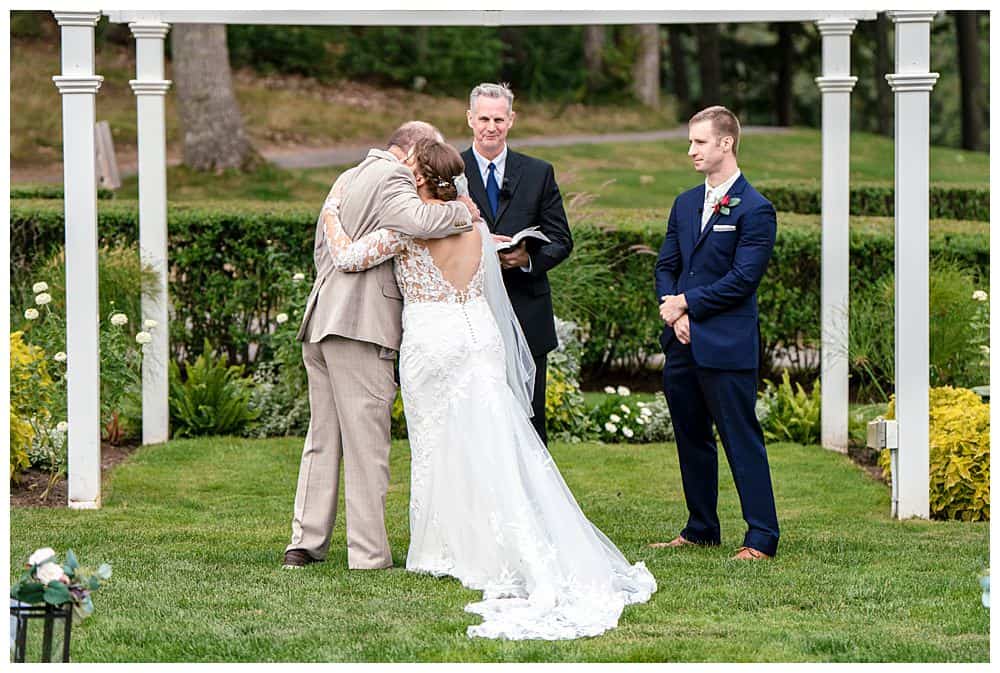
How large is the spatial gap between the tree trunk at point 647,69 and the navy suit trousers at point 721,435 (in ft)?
69.8

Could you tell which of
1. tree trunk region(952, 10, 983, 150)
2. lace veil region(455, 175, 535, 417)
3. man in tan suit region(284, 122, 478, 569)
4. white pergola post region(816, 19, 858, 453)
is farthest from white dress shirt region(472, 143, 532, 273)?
tree trunk region(952, 10, 983, 150)

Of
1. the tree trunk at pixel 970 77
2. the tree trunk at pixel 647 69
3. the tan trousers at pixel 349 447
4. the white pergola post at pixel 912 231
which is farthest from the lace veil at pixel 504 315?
the tree trunk at pixel 647 69

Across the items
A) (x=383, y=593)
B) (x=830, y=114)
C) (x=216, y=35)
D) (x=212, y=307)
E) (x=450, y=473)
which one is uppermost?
(x=216, y=35)

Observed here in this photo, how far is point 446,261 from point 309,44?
21.4 m

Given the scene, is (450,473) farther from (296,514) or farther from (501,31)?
(501,31)

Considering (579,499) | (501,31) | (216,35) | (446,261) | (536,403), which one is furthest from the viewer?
(501,31)

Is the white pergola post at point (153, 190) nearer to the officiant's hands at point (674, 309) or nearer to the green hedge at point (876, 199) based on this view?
the officiant's hands at point (674, 309)

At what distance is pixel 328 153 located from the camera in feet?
73.7

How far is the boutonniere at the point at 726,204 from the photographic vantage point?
5820 millimetres

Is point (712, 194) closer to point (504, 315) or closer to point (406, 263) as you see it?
point (504, 315)

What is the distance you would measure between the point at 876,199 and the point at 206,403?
32.0ft

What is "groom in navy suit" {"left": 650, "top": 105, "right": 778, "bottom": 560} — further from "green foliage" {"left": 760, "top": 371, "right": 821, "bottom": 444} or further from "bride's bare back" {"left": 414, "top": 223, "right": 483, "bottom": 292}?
"green foliage" {"left": 760, "top": 371, "right": 821, "bottom": 444}

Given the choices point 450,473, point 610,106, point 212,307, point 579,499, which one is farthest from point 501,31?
point 450,473

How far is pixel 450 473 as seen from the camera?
558cm
